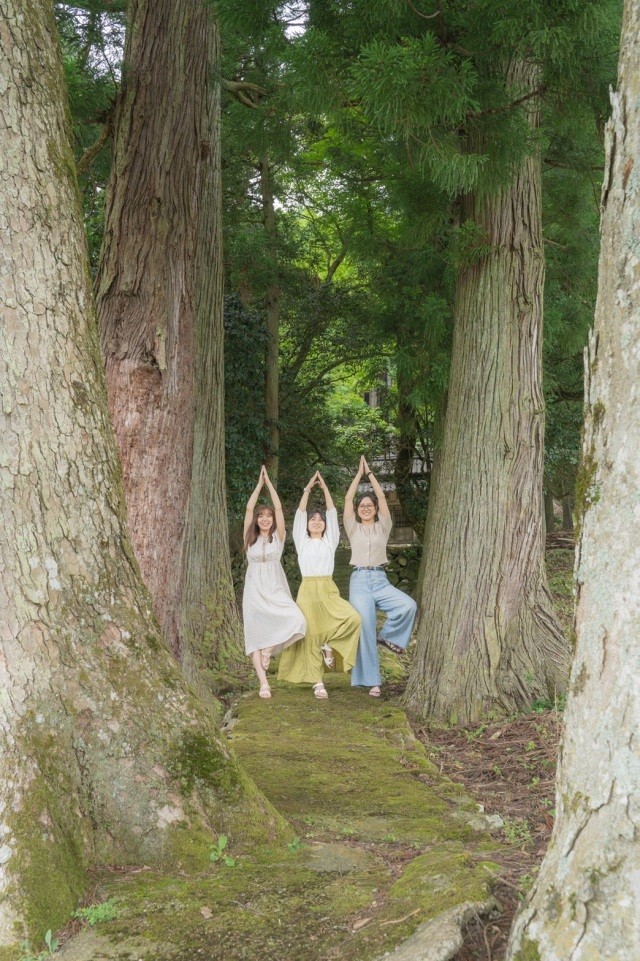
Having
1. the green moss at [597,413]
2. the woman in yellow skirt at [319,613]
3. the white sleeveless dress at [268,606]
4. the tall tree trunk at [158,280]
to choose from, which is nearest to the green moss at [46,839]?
the green moss at [597,413]

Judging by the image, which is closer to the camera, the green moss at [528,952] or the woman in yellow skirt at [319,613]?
the green moss at [528,952]

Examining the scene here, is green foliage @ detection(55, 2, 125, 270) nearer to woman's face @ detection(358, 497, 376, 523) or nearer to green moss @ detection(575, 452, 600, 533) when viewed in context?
woman's face @ detection(358, 497, 376, 523)

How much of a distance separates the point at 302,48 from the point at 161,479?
327 cm

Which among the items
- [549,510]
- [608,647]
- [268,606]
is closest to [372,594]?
[268,606]

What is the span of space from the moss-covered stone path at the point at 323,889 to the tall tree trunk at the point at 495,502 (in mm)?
1707

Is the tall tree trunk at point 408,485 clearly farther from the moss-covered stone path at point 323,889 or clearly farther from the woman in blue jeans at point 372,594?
the moss-covered stone path at point 323,889

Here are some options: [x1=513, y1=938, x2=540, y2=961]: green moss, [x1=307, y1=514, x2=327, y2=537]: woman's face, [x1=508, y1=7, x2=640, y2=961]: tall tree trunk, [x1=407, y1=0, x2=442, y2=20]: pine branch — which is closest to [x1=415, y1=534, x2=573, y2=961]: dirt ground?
[x1=513, y1=938, x2=540, y2=961]: green moss

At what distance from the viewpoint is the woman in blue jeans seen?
25.5 ft

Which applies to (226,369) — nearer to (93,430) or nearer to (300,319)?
(300,319)

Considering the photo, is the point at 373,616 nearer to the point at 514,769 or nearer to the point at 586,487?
the point at 514,769

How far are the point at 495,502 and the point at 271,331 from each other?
8668 millimetres

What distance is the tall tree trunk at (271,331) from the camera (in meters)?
14.5

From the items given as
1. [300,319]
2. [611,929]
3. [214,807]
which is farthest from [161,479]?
[300,319]

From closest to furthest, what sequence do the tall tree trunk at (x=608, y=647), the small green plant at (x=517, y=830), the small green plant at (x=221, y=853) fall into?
the tall tree trunk at (x=608, y=647), the small green plant at (x=221, y=853), the small green plant at (x=517, y=830)
